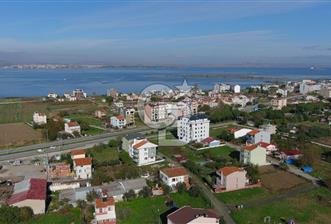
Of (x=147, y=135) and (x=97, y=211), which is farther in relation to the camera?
(x=147, y=135)

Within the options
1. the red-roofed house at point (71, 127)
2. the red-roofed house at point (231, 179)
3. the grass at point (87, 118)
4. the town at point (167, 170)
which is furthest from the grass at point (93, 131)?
the red-roofed house at point (231, 179)

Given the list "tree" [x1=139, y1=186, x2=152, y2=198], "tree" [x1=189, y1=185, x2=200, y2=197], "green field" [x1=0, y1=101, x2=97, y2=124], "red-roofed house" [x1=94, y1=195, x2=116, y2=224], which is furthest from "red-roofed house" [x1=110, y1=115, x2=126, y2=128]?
"red-roofed house" [x1=94, y1=195, x2=116, y2=224]

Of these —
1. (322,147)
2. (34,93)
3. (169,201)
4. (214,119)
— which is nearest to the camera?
(169,201)

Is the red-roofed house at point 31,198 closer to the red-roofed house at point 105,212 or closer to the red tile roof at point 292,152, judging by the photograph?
the red-roofed house at point 105,212

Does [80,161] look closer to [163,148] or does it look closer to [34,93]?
[163,148]

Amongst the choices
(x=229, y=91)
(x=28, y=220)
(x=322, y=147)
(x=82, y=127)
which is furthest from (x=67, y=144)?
(x=229, y=91)

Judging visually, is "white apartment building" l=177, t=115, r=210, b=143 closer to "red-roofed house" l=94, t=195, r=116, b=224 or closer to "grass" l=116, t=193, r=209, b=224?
"grass" l=116, t=193, r=209, b=224
